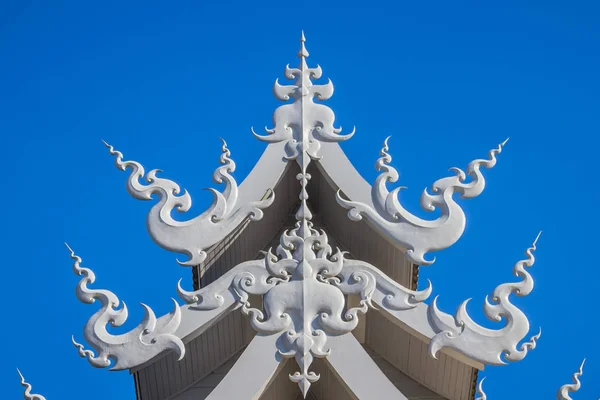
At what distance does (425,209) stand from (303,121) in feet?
5.79

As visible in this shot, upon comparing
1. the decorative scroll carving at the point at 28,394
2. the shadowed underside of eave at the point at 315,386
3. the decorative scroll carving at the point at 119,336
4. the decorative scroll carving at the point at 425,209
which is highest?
the decorative scroll carving at the point at 425,209

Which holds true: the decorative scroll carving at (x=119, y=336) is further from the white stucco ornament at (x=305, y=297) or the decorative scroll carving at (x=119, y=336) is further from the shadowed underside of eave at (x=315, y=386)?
the shadowed underside of eave at (x=315, y=386)

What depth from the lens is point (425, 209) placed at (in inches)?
424

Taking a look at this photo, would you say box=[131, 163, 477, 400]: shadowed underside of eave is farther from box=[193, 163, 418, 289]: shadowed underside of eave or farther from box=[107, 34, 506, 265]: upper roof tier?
box=[107, 34, 506, 265]: upper roof tier

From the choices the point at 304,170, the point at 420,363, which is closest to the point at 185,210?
the point at 304,170

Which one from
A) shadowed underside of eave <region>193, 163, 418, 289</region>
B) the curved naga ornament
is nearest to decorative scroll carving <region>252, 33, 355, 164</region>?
shadowed underside of eave <region>193, 163, 418, 289</region>

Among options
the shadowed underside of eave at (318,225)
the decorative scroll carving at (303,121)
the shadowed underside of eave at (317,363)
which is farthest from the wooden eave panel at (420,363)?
the decorative scroll carving at (303,121)

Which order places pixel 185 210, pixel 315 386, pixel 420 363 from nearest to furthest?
1. pixel 185 210
2. pixel 315 386
3. pixel 420 363

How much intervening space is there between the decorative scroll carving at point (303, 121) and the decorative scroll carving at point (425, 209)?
84 cm

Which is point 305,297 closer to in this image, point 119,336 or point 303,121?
point 119,336

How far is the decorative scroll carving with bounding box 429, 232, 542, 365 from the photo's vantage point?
10023 millimetres

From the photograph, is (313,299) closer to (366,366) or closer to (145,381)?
(366,366)

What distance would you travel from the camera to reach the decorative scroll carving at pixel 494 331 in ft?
32.9

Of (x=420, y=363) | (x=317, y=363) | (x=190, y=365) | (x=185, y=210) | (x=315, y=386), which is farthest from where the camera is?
(x=190, y=365)
